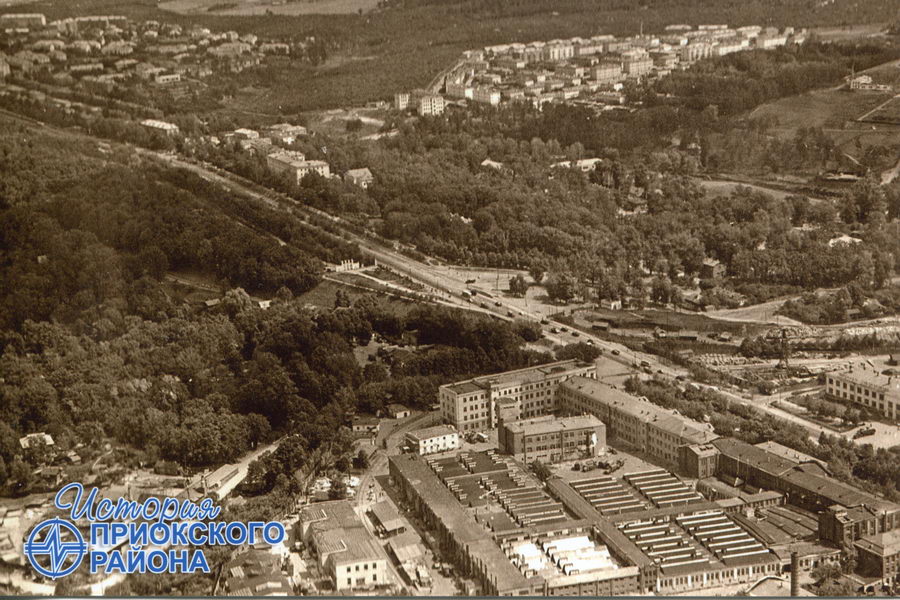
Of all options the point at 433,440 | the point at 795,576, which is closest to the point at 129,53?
the point at 433,440

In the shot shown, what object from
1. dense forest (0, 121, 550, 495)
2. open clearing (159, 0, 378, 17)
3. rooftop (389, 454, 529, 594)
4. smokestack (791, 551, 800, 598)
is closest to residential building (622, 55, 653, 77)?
open clearing (159, 0, 378, 17)

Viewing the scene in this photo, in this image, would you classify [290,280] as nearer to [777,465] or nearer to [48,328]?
[48,328]

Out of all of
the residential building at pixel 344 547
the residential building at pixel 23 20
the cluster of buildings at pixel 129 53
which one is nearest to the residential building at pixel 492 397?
the residential building at pixel 344 547

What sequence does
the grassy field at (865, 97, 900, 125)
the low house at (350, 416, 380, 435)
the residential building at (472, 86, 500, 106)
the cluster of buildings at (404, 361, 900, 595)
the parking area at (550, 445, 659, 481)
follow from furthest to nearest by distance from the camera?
the residential building at (472, 86, 500, 106) < the grassy field at (865, 97, 900, 125) < the low house at (350, 416, 380, 435) < the parking area at (550, 445, 659, 481) < the cluster of buildings at (404, 361, 900, 595)

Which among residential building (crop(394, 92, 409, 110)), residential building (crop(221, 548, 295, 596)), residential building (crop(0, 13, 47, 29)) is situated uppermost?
residential building (crop(0, 13, 47, 29))

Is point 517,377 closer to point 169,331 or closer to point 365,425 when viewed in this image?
point 365,425

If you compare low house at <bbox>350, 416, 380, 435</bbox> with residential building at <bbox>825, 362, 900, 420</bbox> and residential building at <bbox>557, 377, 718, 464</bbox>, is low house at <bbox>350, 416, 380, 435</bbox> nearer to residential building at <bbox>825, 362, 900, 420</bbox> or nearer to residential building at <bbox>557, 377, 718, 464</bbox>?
residential building at <bbox>557, 377, 718, 464</bbox>

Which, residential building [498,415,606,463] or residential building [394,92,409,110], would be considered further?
residential building [394,92,409,110]

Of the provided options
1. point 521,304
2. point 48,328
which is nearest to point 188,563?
point 48,328
